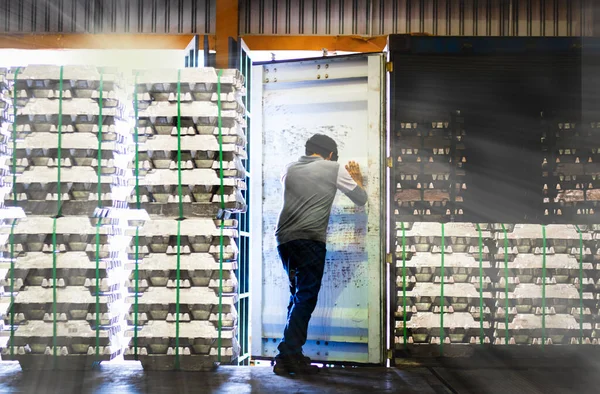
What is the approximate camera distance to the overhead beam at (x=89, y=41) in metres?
9.05

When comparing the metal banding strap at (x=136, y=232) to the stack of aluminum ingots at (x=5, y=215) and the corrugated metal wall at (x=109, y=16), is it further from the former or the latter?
the corrugated metal wall at (x=109, y=16)

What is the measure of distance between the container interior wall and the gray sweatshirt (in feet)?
2.94

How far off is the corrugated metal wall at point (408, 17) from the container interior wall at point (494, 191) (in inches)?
58.0

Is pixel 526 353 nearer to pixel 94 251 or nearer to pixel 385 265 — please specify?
pixel 385 265

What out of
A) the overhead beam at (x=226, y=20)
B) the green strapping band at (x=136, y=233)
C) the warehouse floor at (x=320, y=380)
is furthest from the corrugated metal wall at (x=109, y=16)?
the warehouse floor at (x=320, y=380)

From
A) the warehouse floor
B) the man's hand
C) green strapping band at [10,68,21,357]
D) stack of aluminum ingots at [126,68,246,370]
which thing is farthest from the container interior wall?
green strapping band at [10,68,21,357]

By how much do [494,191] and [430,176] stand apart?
2.38 ft

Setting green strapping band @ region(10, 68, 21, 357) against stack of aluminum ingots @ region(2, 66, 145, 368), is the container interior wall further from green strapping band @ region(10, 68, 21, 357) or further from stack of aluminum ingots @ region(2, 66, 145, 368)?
green strapping band @ region(10, 68, 21, 357)

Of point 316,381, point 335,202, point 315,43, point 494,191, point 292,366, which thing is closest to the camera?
point 316,381

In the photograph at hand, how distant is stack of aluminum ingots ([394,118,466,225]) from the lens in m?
7.46

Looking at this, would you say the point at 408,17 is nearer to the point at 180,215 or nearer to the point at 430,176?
the point at 430,176

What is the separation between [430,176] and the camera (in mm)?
7469

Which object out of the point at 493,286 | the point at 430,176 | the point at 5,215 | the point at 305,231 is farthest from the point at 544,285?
the point at 5,215

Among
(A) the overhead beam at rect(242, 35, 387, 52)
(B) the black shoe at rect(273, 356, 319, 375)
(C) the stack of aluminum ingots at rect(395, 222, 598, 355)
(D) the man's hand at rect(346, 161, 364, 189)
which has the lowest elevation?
(B) the black shoe at rect(273, 356, 319, 375)
